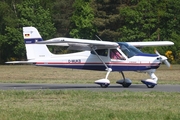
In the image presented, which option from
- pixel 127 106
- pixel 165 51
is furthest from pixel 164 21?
pixel 127 106

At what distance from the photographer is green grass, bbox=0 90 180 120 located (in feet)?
50.2

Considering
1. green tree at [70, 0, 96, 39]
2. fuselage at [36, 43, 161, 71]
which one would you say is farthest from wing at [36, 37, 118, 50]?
green tree at [70, 0, 96, 39]

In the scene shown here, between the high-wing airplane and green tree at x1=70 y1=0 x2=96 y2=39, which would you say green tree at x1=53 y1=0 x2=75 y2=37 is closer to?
green tree at x1=70 y1=0 x2=96 y2=39

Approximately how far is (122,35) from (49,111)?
58401 millimetres

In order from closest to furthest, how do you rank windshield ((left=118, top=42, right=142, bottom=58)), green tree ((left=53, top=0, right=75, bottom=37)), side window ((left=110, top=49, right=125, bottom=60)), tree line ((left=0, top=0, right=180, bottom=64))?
windshield ((left=118, top=42, right=142, bottom=58)) → side window ((left=110, top=49, right=125, bottom=60)) → tree line ((left=0, top=0, right=180, bottom=64)) → green tree ((left=53, top=0, right=75, bottom=37))

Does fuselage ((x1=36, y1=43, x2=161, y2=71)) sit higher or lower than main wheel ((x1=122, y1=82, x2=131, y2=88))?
higher

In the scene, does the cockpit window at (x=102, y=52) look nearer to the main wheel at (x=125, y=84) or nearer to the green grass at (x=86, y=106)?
the main wheel at (x=125, y=84)

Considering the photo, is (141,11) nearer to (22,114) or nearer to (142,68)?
(142,68)

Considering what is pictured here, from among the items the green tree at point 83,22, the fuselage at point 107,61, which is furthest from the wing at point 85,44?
the green tree at point 83,22

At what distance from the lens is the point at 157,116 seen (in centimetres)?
1526

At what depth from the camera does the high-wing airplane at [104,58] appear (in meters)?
26.2

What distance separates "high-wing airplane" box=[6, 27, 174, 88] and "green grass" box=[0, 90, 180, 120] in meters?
4.66

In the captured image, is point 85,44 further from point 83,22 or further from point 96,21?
point 83,22

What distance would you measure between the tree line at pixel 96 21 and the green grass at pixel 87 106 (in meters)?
48.6
